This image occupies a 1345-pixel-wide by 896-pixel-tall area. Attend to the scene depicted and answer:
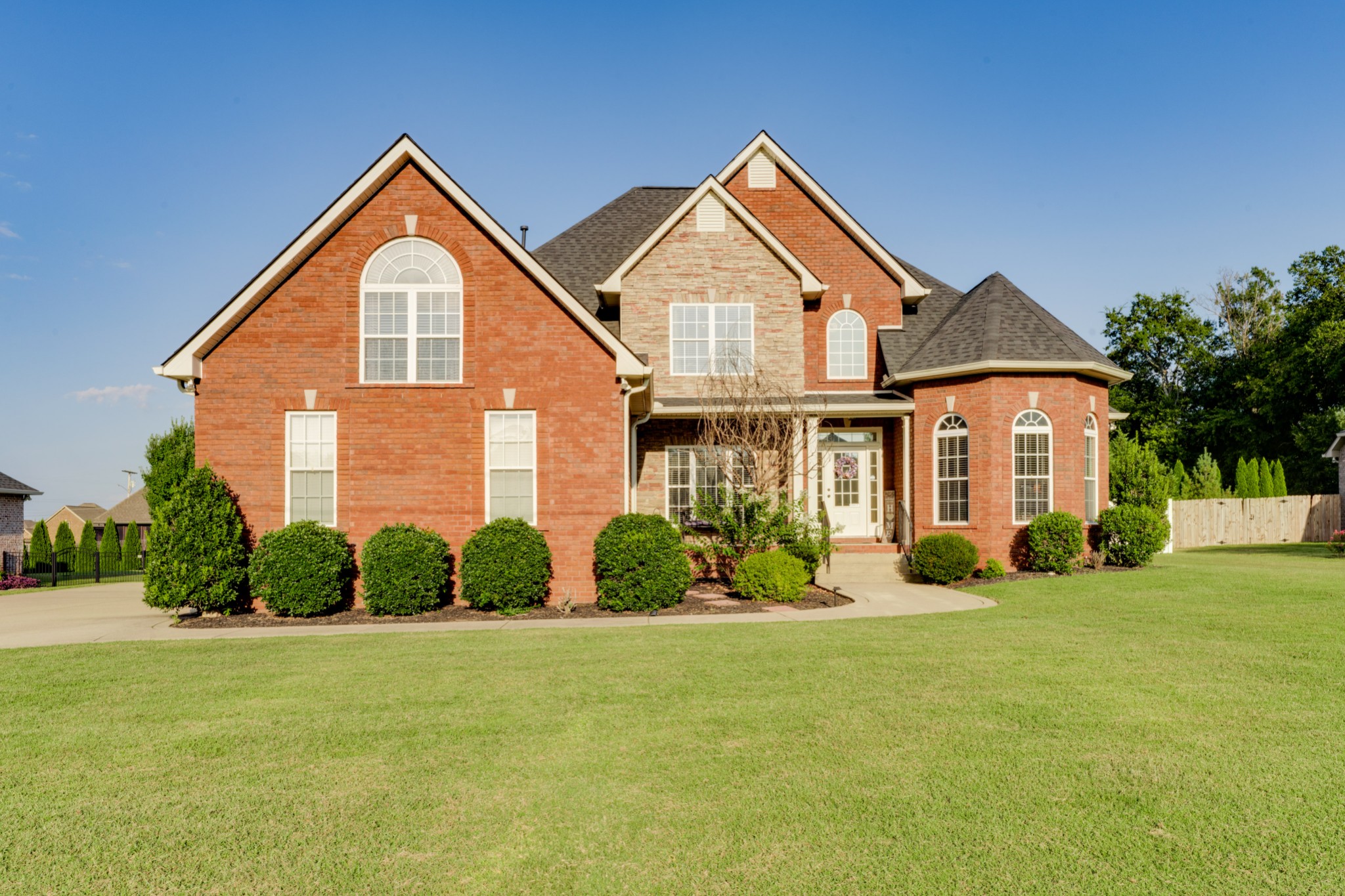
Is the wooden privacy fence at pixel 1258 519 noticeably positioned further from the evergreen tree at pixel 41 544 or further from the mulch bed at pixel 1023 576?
the evergreen tree at pixel 41 544

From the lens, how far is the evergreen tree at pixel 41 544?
33.7 metres

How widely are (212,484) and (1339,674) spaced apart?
14.8 m

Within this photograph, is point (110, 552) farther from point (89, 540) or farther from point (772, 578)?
point (772, 578)

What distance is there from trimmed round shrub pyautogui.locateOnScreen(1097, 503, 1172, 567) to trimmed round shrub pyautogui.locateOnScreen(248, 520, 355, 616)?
15365 mm

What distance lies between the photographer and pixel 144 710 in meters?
7.06

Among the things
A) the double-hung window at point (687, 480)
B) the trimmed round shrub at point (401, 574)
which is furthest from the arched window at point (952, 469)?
the trimmed round shrub at point (401, 574)

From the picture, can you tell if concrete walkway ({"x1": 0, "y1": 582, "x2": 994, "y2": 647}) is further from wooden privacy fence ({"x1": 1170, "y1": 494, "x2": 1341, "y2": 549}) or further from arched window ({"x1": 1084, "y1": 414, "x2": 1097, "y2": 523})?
wooden privacy fence ({"x1": 1170, "y1": 494, "x2": 1341, "y2": 549})

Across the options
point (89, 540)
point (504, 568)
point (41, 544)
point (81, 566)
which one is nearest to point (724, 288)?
point (504, 568)

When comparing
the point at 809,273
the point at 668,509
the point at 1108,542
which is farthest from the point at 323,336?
the point at 1108,542

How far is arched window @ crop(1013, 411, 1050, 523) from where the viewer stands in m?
17.9

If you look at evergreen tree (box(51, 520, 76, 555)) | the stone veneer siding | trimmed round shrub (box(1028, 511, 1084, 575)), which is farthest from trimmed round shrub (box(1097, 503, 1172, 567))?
evergreen tree (box(51, 520, 76, 555))

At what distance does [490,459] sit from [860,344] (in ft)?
34.4

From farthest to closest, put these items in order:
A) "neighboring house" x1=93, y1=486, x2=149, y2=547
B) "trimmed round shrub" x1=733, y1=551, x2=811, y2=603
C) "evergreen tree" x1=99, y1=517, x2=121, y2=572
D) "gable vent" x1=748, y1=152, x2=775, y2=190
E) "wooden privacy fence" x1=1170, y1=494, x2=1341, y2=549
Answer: "neighboring house" x1=93, y1=486, x2=149, y2=547 < "evergreen tree" x1=99, y1=517, x2=121, y2=572 < "wooden privacy fence" x1=1170, y1=494, x2=1341, y2=549 < "gable vent" x1=748, y1=152, x2=775, y2=190 < "trimmed round shrub" x1=733, y1=551, x2=811, y2=603

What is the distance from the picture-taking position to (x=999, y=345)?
17938 millimetres
